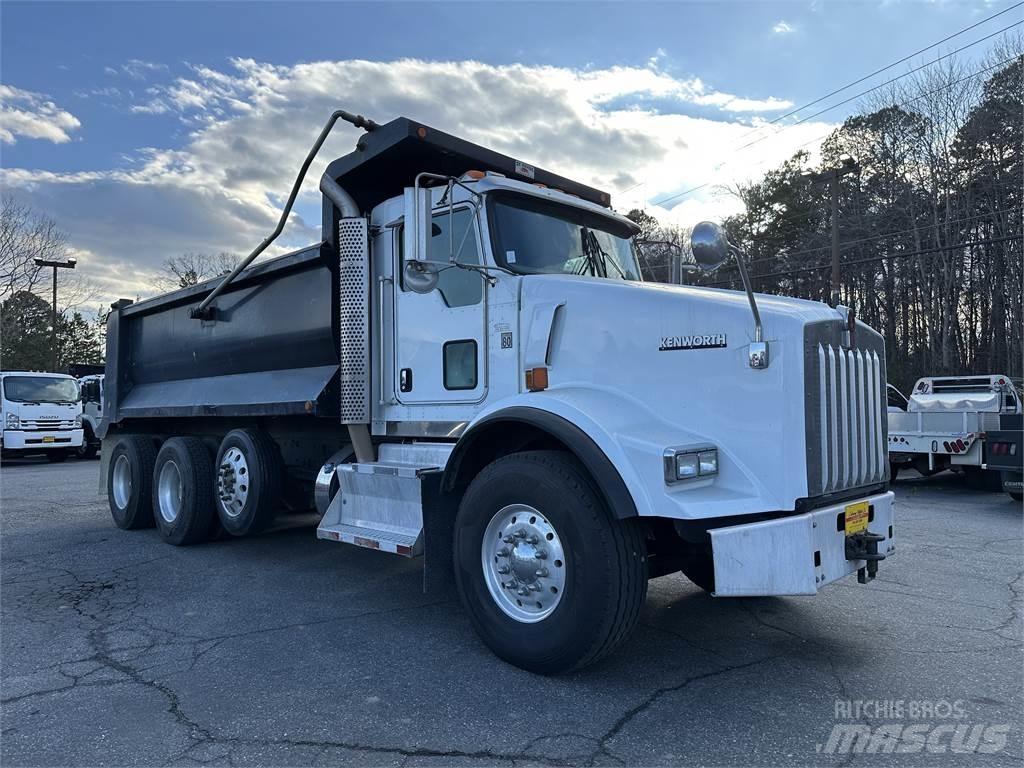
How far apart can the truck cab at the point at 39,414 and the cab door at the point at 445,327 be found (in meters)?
17.9

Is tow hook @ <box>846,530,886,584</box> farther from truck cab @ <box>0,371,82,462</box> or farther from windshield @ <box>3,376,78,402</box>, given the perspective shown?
windshield @ <box>3,376,78,402</box>

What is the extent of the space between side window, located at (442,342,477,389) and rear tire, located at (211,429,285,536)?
7.67 ft

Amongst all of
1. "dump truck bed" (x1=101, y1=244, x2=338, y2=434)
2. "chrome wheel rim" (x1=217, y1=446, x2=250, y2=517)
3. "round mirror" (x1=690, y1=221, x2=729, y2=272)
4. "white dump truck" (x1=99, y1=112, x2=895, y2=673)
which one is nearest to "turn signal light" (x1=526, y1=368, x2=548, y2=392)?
"white dump truck" (x1=99, y1=112, x2=895, y2=673)

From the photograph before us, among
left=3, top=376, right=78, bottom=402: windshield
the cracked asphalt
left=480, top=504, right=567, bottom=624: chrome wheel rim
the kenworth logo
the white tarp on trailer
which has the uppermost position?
left=3, top=376, right=78, bottom=402: windshield

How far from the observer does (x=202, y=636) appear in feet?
14.5

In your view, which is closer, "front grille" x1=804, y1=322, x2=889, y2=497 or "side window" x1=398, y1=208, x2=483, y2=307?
"front grille" x1=804, y1=322, x2=889, y2=497

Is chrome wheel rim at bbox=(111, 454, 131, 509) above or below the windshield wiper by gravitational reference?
below

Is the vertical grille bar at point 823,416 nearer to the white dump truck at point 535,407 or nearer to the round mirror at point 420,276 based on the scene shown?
the white dump truck at point 535,407

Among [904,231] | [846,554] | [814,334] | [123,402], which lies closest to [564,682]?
[846,554]

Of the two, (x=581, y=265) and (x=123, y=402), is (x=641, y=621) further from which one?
(x=123, y=402)

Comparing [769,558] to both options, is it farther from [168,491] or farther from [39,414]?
[39,414]

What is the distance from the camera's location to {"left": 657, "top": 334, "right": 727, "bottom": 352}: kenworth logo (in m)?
3.52

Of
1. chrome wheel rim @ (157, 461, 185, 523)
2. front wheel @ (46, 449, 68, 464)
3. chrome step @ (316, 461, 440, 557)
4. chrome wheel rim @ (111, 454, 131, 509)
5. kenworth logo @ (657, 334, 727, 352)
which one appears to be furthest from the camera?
front wheel @ (46, 449, 68, 464)

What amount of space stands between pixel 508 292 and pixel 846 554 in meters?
2.33
